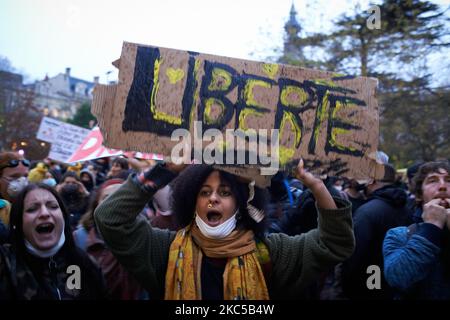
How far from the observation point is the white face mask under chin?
7.79 ft

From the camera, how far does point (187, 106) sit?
7.87 feet

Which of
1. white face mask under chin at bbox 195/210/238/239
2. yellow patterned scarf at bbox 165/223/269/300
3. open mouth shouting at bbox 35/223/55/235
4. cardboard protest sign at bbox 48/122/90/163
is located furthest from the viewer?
cardboard protest sign at bbox 48/122/90/163

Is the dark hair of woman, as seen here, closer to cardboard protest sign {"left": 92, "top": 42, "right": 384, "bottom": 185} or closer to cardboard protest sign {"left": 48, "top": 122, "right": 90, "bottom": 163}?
cardboard protest sign {"left": 92, "top": 42, "right": 384, "bottom": 185}

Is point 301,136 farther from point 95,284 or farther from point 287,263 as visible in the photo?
point 95,284

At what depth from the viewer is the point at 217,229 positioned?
7.80ft

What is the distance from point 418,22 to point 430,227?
11.4 m

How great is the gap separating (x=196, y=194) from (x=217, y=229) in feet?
0.87

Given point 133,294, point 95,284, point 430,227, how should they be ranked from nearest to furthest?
point 430,227
point 95,284
point 133,294

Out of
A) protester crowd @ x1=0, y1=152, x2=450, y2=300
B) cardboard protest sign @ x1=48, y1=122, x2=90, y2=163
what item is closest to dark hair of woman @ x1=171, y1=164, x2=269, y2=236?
protester crowd @ x1=0, y1=152, x2=450, y2=300

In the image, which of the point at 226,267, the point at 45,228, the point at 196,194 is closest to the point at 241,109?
the point at 196,194

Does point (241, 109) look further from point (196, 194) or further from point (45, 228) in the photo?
point (45, 228)

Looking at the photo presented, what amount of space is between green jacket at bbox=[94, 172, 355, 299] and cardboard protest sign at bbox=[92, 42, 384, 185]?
260 millimetres

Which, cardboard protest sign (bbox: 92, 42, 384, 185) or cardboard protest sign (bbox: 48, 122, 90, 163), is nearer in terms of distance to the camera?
cardboard protest sign (bbox: 92, 42, 384, 185)
